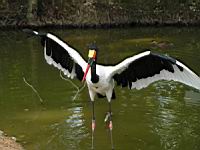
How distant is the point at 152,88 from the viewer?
13.4 m

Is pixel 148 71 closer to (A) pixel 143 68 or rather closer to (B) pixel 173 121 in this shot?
(A) pixel 143 68

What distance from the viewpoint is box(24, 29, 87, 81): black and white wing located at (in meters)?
9.16

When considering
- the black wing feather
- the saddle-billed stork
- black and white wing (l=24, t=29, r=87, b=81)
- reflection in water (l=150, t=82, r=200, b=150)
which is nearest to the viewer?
the saddle-billed stork

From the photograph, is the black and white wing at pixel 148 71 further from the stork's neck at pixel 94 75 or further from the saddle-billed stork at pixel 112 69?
the stork's neck at pixel 94 75

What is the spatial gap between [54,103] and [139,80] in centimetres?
347

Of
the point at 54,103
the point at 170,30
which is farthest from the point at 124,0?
the point at 54,103

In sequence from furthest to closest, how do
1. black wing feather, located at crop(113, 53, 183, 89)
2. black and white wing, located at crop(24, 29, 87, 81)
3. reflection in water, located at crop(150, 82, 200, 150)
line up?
1. reflection in water, located at crop(150, 82, 200, 150)
2. black and white wing, located at crop(24, 29, 87, 81)
3. black wing feather, located at crop(113, 53, 183, 89)

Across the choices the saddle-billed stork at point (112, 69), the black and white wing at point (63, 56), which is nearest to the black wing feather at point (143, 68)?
the saddle-billed stork at point (112, 69)

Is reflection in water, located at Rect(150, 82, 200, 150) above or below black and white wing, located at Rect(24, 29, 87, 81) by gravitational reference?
below

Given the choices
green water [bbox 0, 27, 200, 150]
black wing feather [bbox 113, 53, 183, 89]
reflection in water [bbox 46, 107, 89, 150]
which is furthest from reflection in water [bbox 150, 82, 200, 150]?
reflection in water [bbox 46, 107, 89, 150]

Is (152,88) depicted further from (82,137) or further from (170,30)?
(170,30)

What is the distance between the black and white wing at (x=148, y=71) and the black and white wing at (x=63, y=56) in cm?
75

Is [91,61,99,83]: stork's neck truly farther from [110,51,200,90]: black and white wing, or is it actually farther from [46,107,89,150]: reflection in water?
[46,107,89,150]: reflection in water

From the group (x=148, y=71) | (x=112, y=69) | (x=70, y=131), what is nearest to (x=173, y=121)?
(x=148, y=71)
